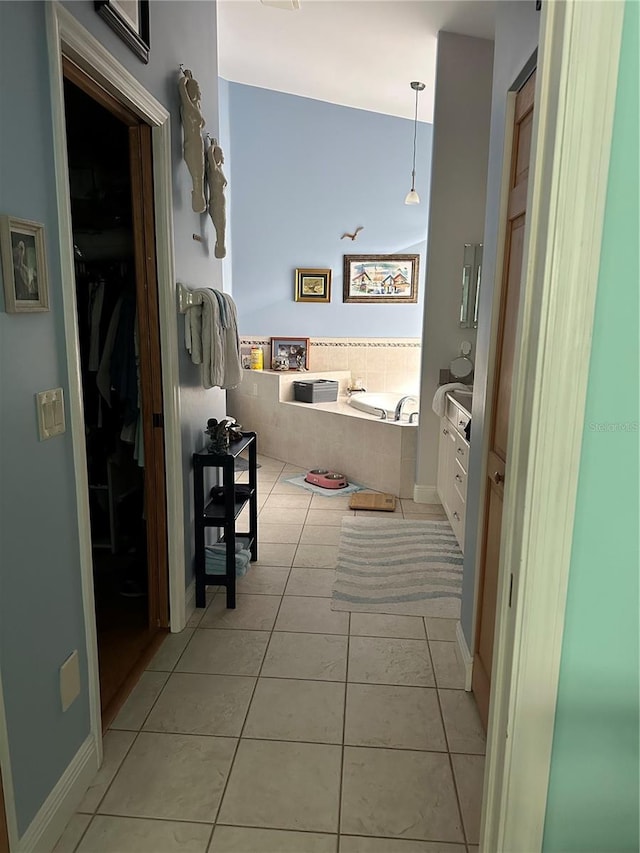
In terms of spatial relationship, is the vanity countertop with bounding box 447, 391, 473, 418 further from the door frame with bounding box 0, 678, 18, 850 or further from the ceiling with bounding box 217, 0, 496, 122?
the door frame with bounding box 0, 678, 18, 850

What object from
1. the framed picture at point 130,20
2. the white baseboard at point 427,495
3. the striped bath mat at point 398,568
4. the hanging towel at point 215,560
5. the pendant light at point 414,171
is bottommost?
the striped bath mat at point 398,568

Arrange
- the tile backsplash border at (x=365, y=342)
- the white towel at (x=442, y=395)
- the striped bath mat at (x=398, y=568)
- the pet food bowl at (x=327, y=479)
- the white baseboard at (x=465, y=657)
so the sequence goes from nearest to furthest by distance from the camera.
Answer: the white baseboard at (x=465, y=657)
the striped bath mat at (x=398, y=568)
the white towel at (x=442, y=395)
the pet food bowl at (x=327, y=479)
the tile backsplash border at (x=365, y=342)

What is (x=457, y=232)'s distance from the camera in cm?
418

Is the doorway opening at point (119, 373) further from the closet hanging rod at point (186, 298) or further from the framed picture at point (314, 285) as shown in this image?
the framed picture at point (314, 285)

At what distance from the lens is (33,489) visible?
56.0 inches

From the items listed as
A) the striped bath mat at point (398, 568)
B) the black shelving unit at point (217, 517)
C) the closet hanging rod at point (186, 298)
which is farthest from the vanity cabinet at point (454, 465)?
the closet hanging rod at point (186, 298)

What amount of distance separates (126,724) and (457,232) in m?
3.61

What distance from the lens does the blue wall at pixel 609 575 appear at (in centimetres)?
87

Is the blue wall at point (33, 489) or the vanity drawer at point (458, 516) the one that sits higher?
the blue wall at point (33, 489)

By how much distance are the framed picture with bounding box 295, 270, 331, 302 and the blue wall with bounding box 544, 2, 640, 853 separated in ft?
17.4

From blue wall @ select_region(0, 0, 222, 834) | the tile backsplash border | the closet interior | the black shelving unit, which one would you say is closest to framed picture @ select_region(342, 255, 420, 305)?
the tile backsplash border

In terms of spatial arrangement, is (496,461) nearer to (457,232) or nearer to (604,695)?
(604,695)

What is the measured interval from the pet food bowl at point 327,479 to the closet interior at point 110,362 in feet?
6.04

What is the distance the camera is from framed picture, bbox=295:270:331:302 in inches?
237
